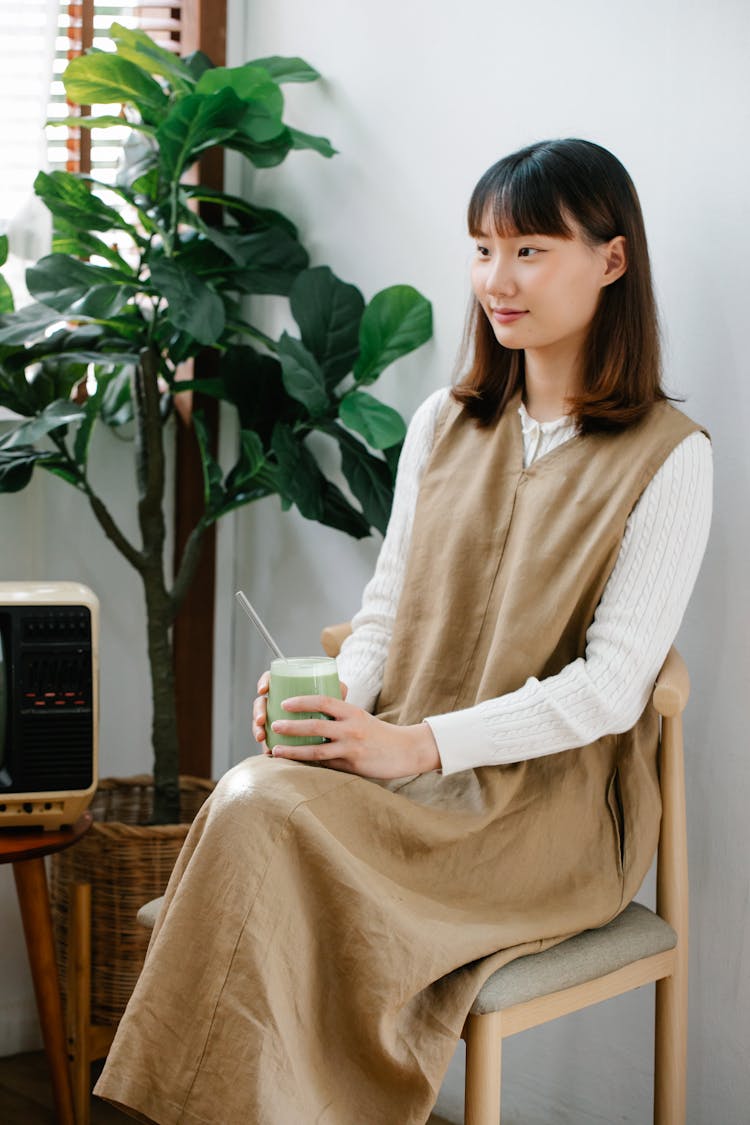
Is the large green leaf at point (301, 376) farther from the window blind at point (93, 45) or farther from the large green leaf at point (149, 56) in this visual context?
the window blind at point (93, 45)

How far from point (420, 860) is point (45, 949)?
30.5 inches

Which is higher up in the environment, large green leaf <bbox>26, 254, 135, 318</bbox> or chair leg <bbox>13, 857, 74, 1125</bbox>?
large green leaf <bbox>26, 254, 135, 318</bbox>

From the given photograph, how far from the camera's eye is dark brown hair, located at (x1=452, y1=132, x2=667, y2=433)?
1.49m

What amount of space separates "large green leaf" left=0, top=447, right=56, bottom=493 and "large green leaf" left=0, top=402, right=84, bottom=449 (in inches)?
1.0

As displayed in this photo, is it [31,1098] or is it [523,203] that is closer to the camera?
[523,203]

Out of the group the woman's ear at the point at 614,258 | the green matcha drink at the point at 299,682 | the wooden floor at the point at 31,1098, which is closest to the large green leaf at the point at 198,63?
the woman's ear at the point at 614,258

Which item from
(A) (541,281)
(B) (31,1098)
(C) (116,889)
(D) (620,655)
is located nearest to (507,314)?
(A) (541,281)

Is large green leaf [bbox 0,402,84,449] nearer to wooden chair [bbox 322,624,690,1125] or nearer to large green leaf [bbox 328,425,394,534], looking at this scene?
large green leaf [bbox 328,425,394,534]

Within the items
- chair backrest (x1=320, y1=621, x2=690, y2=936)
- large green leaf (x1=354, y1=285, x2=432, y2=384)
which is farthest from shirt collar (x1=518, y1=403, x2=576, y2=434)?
large green leaf (x1=354, y1=285, x2=432, y2=384)

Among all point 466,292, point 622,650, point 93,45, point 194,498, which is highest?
point 93,45

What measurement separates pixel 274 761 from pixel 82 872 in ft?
2.66

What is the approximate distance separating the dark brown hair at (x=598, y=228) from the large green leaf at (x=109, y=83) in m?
0.71

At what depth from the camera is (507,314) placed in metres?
1.55

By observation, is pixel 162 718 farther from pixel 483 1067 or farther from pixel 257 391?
pixel 483 1067
